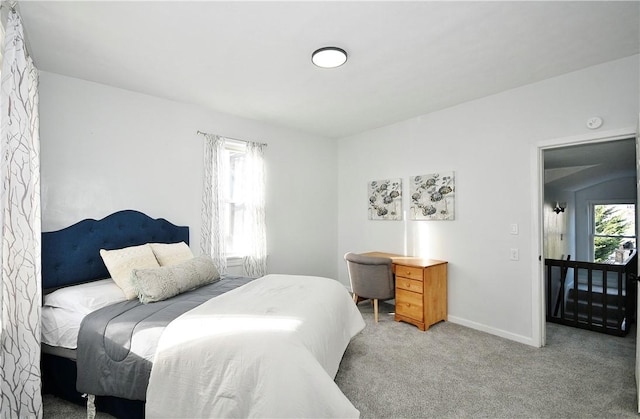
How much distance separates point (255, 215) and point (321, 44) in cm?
227

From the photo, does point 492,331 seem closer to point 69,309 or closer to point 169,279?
point 169,279

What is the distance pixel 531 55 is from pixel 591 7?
22.7 inches

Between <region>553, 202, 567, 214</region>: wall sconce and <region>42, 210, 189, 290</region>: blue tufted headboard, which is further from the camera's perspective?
<region>553, 202, 567, 214</region>: wall sconce

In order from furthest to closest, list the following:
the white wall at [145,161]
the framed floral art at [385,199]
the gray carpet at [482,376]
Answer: the framed floral art at [385,199] → the white wall at [145,161] → the gray carpet at [482,376]

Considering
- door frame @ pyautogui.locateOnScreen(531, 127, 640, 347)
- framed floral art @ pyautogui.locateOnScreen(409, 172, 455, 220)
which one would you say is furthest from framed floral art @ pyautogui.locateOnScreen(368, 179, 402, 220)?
door frame @ pyautogui.locateOnScreen(531, 127, 640, 347)

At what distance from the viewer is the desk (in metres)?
3.36

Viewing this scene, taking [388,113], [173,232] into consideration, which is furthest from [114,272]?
[388,113]

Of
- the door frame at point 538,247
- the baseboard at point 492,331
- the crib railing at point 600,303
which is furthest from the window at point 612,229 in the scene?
the baseboard at point 492,331

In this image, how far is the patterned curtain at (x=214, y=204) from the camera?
11.6 feet

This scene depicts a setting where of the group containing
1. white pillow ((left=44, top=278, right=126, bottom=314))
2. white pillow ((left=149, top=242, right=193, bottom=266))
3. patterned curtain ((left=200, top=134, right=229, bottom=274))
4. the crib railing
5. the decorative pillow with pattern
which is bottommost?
the crib railing

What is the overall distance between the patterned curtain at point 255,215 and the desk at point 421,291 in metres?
1.70

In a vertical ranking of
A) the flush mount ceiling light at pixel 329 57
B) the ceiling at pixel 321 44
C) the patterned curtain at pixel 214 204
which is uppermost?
the ceiling at pixel 321 44

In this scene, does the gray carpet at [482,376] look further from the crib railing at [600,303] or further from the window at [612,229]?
the window at [612,229]

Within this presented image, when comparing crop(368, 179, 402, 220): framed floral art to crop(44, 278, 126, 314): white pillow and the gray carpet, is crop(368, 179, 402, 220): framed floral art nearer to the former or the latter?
the gray carpet
